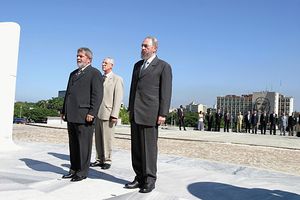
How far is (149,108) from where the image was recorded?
4.86 meters

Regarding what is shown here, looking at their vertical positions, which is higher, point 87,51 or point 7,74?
point 87,51

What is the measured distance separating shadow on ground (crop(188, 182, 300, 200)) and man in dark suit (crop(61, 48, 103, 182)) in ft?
5.30

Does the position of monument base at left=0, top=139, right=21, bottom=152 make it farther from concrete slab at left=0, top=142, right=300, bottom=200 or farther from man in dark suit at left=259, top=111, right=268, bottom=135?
man in dark suit at left=259, top=111, right=268, bottom=135

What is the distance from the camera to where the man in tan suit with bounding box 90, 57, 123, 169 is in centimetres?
669

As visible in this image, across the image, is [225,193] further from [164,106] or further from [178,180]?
[164,106]

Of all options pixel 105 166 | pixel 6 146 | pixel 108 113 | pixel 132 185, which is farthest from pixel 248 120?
pixel 132 185

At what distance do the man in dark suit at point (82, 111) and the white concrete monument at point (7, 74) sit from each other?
11.5 ft

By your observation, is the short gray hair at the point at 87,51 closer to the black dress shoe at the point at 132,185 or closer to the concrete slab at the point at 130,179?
the concrete slab at the point at 130,179

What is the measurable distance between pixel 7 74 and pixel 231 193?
19.2ft

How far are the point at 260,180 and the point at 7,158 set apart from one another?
4733 mm

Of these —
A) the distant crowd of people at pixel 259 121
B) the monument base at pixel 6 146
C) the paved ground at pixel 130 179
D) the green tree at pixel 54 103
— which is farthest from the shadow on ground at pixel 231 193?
the green tree at pixel 54 103

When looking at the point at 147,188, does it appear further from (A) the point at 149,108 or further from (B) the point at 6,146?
(B) the point at 6,146

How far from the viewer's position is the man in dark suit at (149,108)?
484cm

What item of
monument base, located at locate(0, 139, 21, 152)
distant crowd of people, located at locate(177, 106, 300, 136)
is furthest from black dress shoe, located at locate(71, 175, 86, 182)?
distant crowd of people, located at locate(177, 106, 300, 136)
